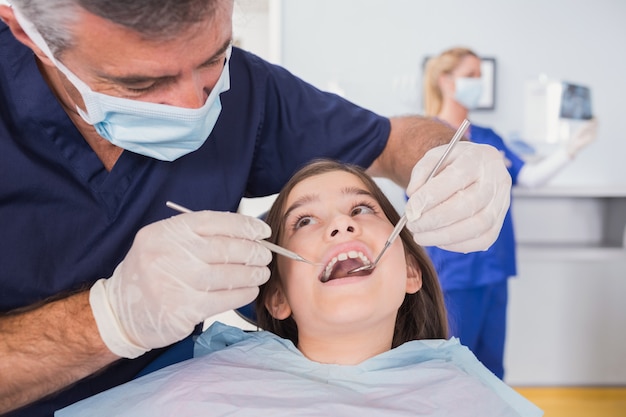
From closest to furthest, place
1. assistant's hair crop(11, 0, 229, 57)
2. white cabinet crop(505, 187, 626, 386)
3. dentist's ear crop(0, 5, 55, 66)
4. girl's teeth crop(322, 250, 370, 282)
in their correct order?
assistant's hair crop(11, 0, 229, 57) → dentist's ear crop(0, 5, 55, 66) → girl's teeth crop(322, 250, 370, 282) → white cabinet crop(505, 187, 626, 386)

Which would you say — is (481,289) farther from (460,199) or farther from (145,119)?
(145,119)

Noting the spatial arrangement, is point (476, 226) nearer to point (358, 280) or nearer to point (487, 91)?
point (358, 280)

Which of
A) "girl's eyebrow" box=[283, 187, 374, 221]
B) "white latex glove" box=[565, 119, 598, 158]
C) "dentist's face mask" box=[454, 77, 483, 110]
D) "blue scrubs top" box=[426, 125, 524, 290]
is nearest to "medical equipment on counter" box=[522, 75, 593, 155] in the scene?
"white latex glove" box=[565, 119, 598, 158]

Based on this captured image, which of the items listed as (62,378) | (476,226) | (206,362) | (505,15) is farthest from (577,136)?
(62,378)

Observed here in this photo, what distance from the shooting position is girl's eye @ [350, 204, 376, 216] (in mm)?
1351

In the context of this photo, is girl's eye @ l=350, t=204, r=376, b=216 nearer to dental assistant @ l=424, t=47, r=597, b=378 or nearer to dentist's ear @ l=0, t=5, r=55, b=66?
dentist's ear @ l=0, t=5, r=55, b=66

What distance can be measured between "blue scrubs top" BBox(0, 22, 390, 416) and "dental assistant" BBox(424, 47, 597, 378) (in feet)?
4.18

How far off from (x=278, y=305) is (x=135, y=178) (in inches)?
15.7

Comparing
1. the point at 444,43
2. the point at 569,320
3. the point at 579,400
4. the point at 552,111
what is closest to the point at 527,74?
the point at 552,111

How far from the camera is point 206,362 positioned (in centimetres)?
125

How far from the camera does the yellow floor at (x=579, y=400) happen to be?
3.25 m

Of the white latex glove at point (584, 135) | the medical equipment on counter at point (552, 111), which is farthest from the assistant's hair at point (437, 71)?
the white latex glove at point (584, 135)

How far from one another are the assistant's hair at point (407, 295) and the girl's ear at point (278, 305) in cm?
1

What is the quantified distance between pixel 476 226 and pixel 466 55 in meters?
2.27
